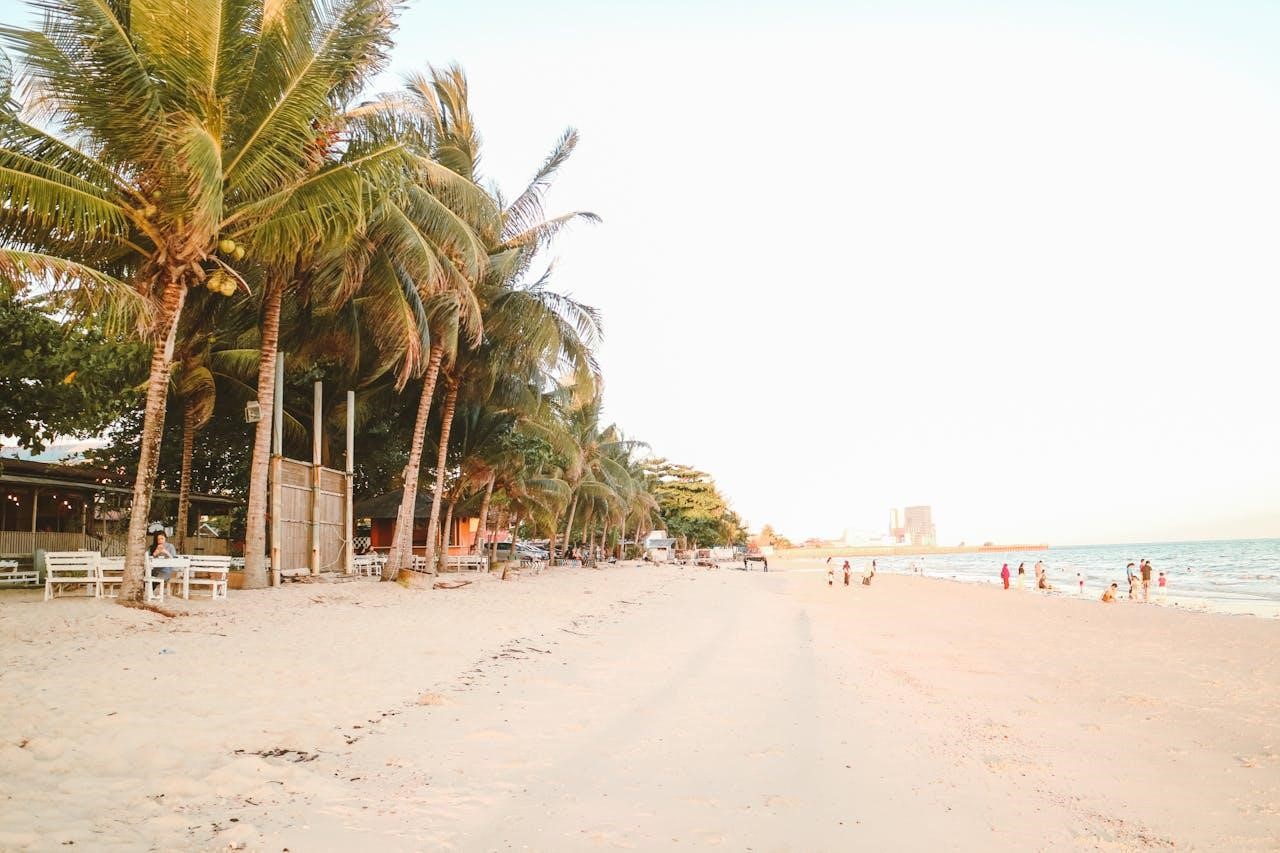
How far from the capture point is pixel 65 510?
23.0m

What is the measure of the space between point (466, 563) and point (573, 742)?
64.0 ft

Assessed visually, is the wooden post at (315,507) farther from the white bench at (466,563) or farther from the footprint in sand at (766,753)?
the footprint in sand at (766,753)

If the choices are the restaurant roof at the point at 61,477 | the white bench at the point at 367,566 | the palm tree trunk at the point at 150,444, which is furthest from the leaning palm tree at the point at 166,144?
the white bench at the point at 367,566

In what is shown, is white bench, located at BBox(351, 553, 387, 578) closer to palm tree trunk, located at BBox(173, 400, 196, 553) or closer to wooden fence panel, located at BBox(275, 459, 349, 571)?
wooden fence panel, located at BBox(275, 459, 349, 571)

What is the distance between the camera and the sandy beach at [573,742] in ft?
13.0

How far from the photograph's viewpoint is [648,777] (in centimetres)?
490

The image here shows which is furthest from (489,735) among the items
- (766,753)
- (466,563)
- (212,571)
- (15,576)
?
(466,563)

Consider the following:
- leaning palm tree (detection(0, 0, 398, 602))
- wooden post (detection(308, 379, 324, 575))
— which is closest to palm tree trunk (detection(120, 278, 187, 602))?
leaning palm tree (detection(0, 0, 398, 602))

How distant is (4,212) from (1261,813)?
12.9m

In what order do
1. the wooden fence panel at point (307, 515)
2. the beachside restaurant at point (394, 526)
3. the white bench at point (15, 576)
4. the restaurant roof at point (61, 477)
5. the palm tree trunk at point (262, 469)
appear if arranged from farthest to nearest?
the beachside restaurant at point (394, 526) → the restaurant roof at point (61, 477) → the wooden fence panel at point (307, 515) → the white bench at point (15, 576) → the palm tree trunk at point (262, 469)

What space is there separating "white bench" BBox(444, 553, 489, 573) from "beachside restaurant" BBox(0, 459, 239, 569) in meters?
6.25

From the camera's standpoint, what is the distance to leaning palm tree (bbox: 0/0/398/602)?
8.80 m

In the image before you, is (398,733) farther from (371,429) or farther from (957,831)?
(371,429)

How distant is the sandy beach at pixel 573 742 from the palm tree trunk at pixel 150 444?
62 cm
